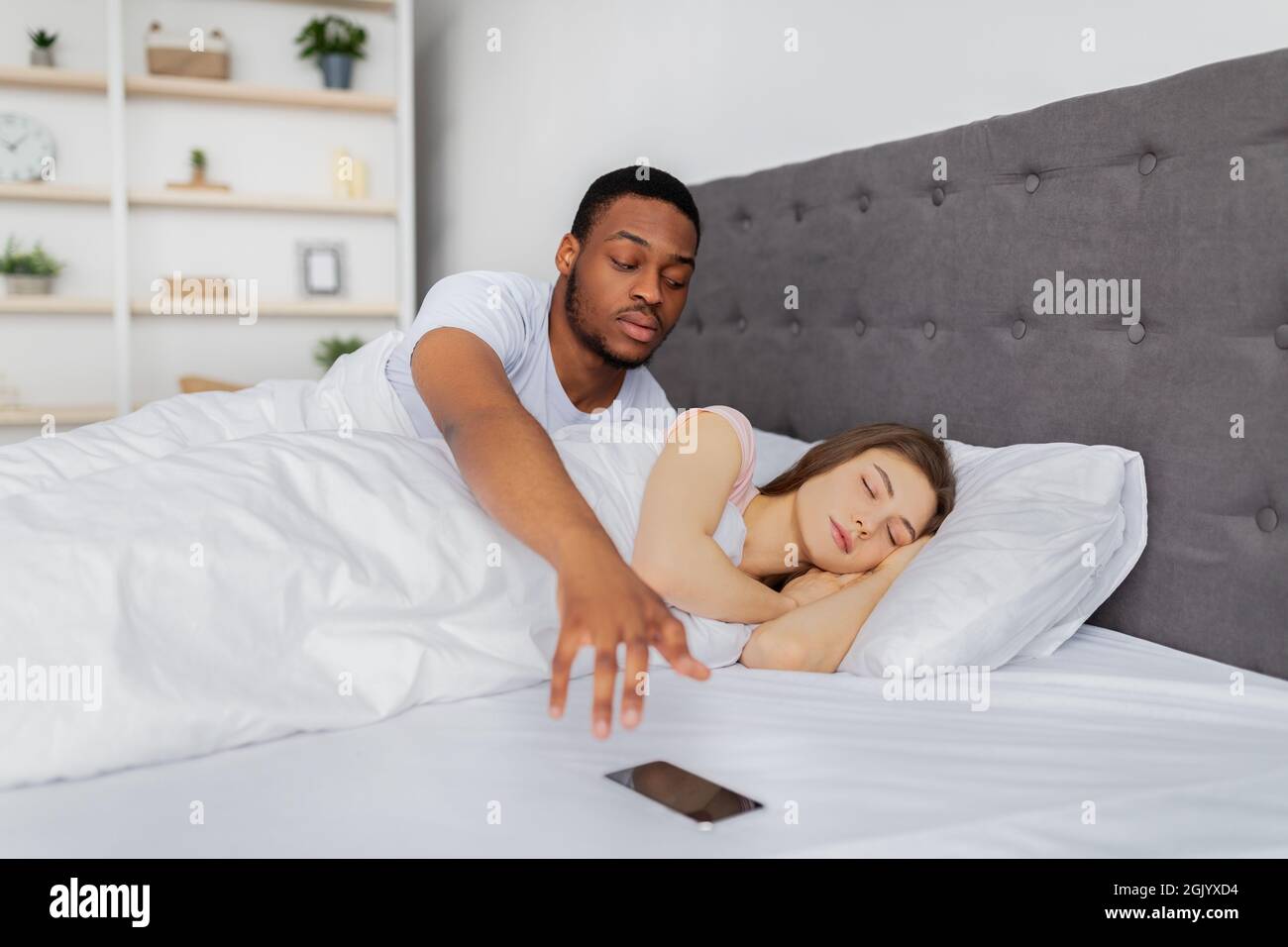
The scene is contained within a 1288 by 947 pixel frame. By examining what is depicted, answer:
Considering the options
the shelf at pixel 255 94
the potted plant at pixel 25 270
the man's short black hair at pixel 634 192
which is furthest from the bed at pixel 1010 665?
the potted plant at pixel 25 270

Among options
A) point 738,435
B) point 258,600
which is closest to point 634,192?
point 738,435

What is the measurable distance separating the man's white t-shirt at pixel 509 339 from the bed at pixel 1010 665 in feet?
1.58

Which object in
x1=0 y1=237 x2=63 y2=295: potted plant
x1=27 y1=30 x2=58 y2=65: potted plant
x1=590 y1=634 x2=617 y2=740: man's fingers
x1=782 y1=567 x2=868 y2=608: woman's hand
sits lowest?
x1=782 y1=567 x2=868 y2=608: woman's hand

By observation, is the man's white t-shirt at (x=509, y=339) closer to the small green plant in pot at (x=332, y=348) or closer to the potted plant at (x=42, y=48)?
the small green plant in pot at (x=332, y=348)

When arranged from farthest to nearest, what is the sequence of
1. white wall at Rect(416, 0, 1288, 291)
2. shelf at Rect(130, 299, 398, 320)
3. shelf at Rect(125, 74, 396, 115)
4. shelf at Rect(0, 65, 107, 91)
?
shelf at Rect(130, 299, 398, 320) < shelf at Rect(125, 74, 396, 115) < shelf at Rect(0, 65, 107, 91) < white wall at Rect(416, 0, 1288, 291)

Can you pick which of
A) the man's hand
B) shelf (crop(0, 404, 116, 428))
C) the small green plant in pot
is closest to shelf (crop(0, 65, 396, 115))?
the small green plant in pot

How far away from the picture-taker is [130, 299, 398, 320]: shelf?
376 cm

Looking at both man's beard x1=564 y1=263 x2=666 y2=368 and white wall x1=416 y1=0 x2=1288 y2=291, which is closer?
white wall x1=416 y1=0 x2=1288 y2=291

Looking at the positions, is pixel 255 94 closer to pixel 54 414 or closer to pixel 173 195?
pixel 173 195

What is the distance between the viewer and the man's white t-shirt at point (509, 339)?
1.64m

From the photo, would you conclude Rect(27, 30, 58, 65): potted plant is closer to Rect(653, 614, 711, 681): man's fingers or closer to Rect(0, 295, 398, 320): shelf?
Rect(0, 295, 398, 320): shelf

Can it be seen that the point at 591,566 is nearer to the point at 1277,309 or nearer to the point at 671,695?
the point at 671,695

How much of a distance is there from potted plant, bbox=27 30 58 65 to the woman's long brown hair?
3.15m
